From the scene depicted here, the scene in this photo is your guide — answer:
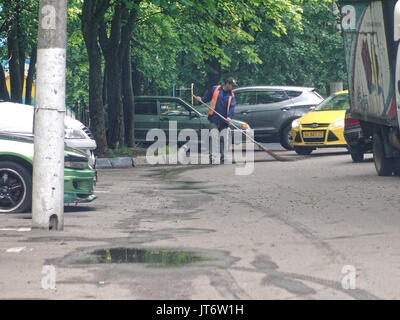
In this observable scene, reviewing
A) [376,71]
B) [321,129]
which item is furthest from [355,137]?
[321,129]

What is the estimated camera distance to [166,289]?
6.07 meters

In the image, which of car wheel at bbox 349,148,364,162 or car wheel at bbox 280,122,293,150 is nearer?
car wheel at bbox 349,148,364,162

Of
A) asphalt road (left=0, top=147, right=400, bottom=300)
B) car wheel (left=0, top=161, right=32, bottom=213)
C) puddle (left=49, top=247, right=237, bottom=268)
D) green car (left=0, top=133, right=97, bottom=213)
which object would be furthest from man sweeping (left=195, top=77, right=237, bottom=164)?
puddle (left=49, top=247, right=237, bottom=268)

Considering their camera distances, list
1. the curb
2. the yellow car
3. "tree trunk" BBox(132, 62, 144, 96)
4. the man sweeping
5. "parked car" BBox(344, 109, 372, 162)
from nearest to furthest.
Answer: "parked car" BBox(344, 109, 372, 162) < the curb < the man sweeping < the yellow car < "tree trunk" BBox(132, 62, 144, 96)

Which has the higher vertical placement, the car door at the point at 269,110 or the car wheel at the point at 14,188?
the car door at the point at 269,110

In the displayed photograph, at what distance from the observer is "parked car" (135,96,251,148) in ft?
84.4

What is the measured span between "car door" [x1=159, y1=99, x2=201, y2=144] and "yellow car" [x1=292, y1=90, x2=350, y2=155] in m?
3.48

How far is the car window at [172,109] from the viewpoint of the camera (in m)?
26.2

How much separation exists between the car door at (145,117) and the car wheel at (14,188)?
1565 cm

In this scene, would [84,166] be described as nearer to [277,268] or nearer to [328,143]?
[277,268]

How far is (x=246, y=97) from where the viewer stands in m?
27.8

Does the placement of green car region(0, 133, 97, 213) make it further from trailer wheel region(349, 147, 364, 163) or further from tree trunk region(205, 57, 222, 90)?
tree trunk region(205, 57, 222, 90)

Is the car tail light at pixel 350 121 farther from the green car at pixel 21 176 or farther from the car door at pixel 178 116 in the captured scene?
the green car at pixel 21 176

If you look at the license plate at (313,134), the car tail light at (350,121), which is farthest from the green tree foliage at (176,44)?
the car tail light at (350,121)
